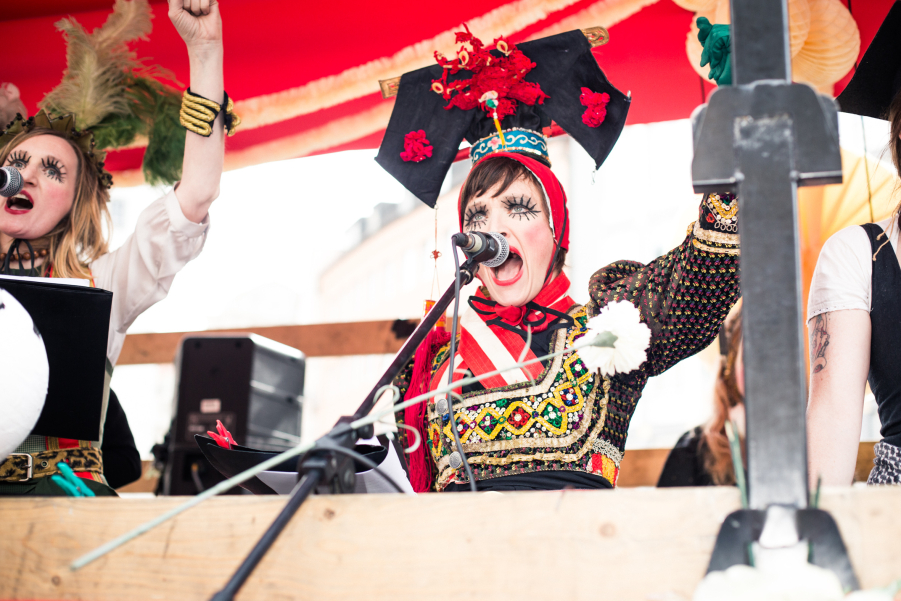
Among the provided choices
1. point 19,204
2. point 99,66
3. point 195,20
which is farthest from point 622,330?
point 99,66

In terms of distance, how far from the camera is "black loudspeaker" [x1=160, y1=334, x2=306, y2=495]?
337cm

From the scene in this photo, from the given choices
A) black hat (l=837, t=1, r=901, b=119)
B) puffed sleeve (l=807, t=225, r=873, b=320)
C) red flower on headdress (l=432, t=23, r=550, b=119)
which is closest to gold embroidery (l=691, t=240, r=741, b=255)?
puffed sleeve (l=807, t=225, r=873, b=320)

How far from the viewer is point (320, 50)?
2.74 meters

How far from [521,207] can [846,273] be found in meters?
0.72

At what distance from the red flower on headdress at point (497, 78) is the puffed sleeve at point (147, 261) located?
81 cm

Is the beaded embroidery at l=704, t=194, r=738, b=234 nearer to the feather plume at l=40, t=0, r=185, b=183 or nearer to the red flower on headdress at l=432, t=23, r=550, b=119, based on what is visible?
the red flower on headdress at l=432, t=23, r=550, b=119

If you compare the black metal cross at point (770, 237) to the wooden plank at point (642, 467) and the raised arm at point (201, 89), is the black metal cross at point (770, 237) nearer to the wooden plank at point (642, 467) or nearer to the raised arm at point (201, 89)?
the raised arm at point (201, 89)

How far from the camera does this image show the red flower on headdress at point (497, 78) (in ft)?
6.36

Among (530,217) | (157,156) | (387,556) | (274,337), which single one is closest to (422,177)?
(530,217)

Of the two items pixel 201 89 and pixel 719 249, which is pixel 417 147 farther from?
pixel 719 249

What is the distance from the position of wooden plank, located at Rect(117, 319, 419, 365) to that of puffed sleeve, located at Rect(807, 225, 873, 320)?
1736 millimetres

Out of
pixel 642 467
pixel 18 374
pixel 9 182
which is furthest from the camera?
pixel 642 467

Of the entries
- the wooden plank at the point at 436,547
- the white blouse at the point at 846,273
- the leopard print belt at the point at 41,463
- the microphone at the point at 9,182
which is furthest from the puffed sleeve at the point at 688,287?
the microphone at the point at 9,182

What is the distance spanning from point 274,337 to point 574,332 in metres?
1.99
